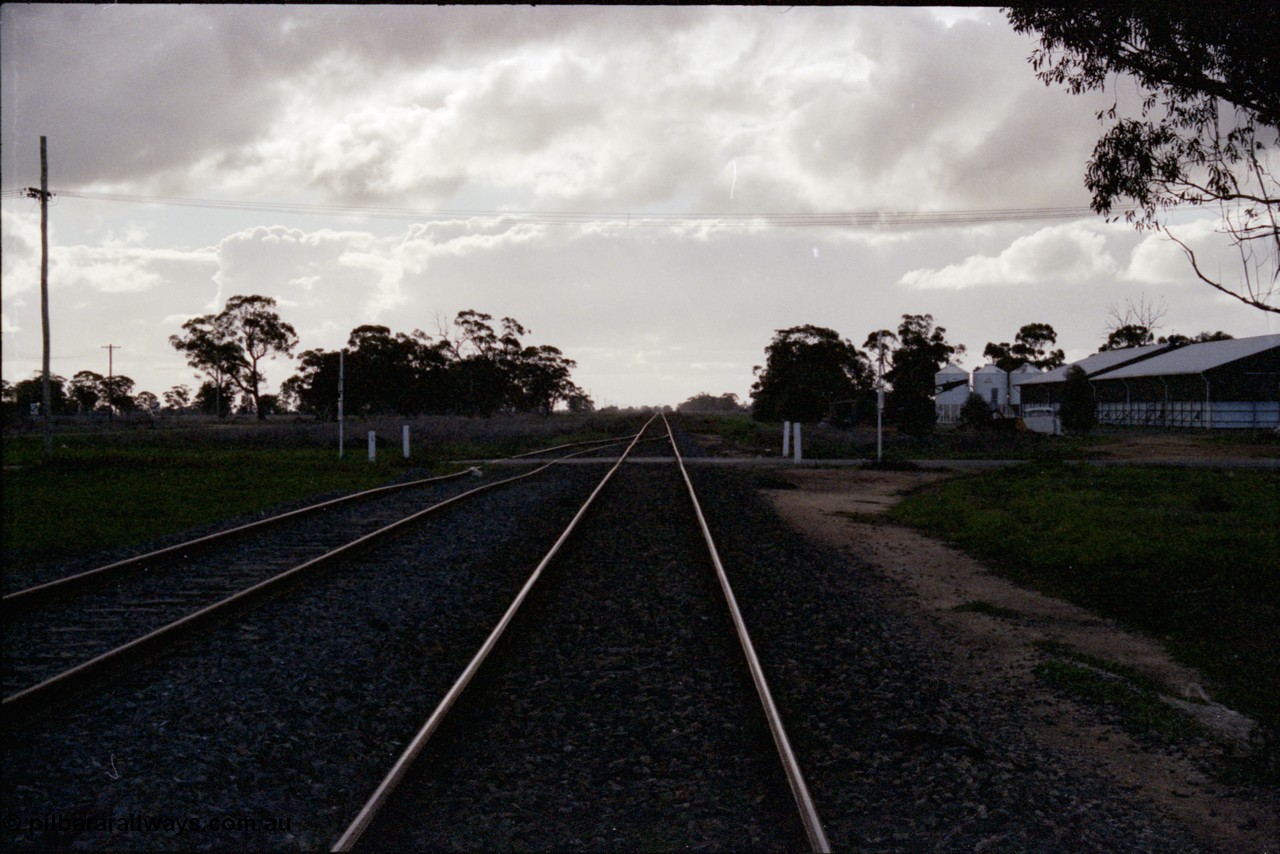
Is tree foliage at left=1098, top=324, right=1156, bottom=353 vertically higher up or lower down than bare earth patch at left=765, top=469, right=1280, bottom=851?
higher up

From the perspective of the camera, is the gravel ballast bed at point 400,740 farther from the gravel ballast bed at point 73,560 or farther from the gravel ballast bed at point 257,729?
the gravel ballast bed at point 73,560

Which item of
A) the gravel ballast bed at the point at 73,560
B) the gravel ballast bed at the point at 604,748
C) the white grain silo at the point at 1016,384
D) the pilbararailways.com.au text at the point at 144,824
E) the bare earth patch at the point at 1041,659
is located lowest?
the bare earth patch at the point at 1041,659

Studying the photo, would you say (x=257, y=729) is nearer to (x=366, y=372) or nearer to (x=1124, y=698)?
(x=1124, y=698)

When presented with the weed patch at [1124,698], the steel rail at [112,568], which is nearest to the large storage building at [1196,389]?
the weed patch at [1124,698]

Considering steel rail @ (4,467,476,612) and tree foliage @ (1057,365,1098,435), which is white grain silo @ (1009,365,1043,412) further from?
steel rail @ (4,467,476,612)

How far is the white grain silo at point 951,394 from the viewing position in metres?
78.2

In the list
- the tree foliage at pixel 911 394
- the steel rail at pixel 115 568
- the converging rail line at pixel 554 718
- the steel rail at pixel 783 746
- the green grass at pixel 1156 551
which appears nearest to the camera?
the steel rail at pixel 783 746

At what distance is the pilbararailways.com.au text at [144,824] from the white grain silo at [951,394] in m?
76.0

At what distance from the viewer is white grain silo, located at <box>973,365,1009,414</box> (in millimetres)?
76875

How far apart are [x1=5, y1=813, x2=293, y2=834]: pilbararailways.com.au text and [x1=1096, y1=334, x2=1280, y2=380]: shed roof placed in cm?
5466

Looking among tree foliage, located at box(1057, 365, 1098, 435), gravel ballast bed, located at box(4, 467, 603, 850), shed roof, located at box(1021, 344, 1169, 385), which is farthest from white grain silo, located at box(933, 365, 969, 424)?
gravel ballast bed, located at box(4, 467, 603, 850)

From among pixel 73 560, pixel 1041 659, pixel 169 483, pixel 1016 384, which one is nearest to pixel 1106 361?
pixel 1016 384

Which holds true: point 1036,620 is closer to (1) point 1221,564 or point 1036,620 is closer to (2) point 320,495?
(1) point 1221,564

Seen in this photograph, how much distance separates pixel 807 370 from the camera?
72688mm
